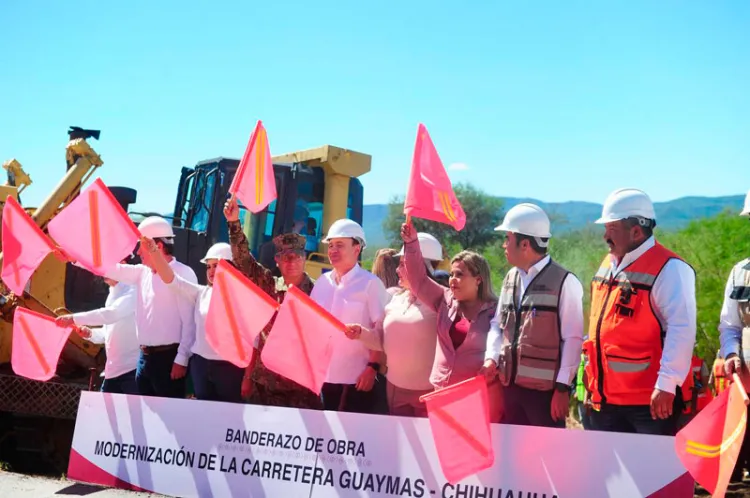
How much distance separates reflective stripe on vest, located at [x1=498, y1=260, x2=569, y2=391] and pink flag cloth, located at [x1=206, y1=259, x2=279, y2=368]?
1822 mm

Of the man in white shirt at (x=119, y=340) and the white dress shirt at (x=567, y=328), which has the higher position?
the white dress shirt at (x=567, y=328)

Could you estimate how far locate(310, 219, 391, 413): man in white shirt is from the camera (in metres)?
5.49

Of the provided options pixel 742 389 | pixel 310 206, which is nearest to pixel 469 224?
pixel 310 206

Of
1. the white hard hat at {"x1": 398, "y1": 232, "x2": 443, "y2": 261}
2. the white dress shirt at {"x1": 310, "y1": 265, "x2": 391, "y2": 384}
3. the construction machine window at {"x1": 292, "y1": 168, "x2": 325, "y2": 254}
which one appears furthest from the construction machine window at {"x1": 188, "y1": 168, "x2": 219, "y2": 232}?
the white hard hat at {"x1": 398, "y1": 232, "x2": 443, "y2": 261}

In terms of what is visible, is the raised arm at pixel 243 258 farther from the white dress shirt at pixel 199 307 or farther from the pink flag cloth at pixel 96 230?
the pink flag cloth at pixel 96 230

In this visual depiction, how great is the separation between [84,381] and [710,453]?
625cm

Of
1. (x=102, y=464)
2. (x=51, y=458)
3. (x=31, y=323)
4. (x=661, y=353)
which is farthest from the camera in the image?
(x=51, y=458)

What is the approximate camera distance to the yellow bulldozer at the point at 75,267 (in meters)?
7.77

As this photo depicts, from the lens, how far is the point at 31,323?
689 centimetres

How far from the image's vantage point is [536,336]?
442 centimetres

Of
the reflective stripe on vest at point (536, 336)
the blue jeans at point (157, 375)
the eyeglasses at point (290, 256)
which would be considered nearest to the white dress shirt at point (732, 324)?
the reflective stripe on vest at point (536, 336)

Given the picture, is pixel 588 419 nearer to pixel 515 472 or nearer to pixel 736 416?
pixel 515 472

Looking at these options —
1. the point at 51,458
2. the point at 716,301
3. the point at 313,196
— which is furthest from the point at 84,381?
the point at 716,301

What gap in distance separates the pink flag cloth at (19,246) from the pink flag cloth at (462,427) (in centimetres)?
372
